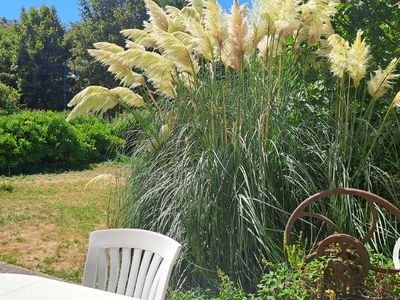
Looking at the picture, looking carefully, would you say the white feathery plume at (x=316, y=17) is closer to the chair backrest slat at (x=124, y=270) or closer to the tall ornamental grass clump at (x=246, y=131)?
the tall ornamental grass clump at (x=246, y=131)

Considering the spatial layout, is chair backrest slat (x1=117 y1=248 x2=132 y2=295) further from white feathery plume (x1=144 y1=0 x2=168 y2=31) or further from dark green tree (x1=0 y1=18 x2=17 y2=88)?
dark green tree (x1=0 y1=18 x2=17 y2=88)

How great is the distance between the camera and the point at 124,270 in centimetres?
248

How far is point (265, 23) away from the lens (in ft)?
13.3

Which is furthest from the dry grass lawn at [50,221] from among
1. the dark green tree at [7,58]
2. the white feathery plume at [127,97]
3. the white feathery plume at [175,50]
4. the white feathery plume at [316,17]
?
the dark green tree at [7,58]

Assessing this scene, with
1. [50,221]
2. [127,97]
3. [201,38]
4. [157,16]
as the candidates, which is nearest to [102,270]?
[201,38]

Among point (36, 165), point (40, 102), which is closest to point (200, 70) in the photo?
point (36, 165)

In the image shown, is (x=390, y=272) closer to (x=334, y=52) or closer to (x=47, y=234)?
(x=334, y=52)

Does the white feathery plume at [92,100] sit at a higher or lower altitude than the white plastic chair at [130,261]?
higher

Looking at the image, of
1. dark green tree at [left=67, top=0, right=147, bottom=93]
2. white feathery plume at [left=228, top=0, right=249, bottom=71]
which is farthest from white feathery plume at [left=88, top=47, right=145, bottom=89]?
dark green tree at [left=67, top=0, right=147, bottom=93]

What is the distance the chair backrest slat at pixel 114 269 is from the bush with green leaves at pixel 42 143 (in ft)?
27.1

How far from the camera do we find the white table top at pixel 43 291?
2.05 meters

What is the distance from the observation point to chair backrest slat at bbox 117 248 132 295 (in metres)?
2.47

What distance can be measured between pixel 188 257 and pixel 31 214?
4.07 meters

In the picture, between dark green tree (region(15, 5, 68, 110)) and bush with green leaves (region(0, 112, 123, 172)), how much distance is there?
19.3m
